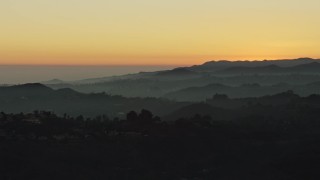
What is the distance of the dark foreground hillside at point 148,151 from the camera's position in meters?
65.1

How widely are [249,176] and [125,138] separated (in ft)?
81.1

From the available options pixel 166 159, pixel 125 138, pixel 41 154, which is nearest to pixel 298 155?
pixel 166 159

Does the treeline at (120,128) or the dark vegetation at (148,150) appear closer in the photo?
the dark vegetation at (148,150)

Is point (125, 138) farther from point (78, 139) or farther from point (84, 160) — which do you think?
point (84, 160)

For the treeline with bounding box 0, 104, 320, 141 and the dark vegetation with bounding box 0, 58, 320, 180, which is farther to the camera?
the treeline with bounding box 0, 104, 320, 141

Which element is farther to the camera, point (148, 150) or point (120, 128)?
point (120, 128)

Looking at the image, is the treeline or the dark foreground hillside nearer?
the dark foreground hillside

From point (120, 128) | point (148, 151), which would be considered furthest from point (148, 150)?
point (120, 128)

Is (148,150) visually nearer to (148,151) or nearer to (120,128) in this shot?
(148,151)

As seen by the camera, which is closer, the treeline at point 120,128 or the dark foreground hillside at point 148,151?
the dark foreground hillside at point 148,151

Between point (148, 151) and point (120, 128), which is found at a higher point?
point (120, 128)

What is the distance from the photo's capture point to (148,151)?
Result: 77312mm

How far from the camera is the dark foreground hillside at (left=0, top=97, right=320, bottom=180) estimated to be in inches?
2562

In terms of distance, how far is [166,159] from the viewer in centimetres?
7481
